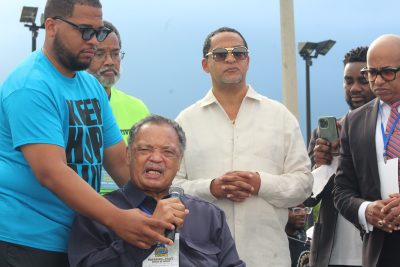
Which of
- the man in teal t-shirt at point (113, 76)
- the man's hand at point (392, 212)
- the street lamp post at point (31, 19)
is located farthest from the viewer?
the street lamp post at point (31, 19)

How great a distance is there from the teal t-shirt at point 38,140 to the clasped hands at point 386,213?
167 cm

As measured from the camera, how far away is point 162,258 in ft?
10.6

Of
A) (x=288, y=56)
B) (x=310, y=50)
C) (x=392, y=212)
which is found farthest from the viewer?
(x=310, y=50)

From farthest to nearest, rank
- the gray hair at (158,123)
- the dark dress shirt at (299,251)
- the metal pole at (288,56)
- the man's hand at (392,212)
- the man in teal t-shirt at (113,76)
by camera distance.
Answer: the metal pole at (288,56)
the dark dress shirt at (299,251)
the man in teal t-shirt at (113,76)
the man's hand at (392,212)
the gray hair at (158,123)

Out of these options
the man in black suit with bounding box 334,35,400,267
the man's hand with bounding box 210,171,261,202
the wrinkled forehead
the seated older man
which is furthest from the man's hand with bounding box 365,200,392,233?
the wrinkled forehead

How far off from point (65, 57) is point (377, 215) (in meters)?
2.00

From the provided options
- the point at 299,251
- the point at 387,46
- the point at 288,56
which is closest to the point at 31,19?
the point at 288,56

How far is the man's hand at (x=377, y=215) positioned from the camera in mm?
4023

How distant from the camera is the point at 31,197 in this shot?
3217 millimetres

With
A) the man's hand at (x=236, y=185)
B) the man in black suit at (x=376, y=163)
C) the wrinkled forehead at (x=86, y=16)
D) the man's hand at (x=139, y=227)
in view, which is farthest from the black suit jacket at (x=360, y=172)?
the wrinkled forehead at (x=86, y=16)

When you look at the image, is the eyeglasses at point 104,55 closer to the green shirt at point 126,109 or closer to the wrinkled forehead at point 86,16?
the green shirt at point 126,109

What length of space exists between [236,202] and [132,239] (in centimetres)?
157

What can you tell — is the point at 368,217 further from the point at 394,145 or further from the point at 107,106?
the point at 107,106

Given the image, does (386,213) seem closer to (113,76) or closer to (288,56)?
(113,76)
